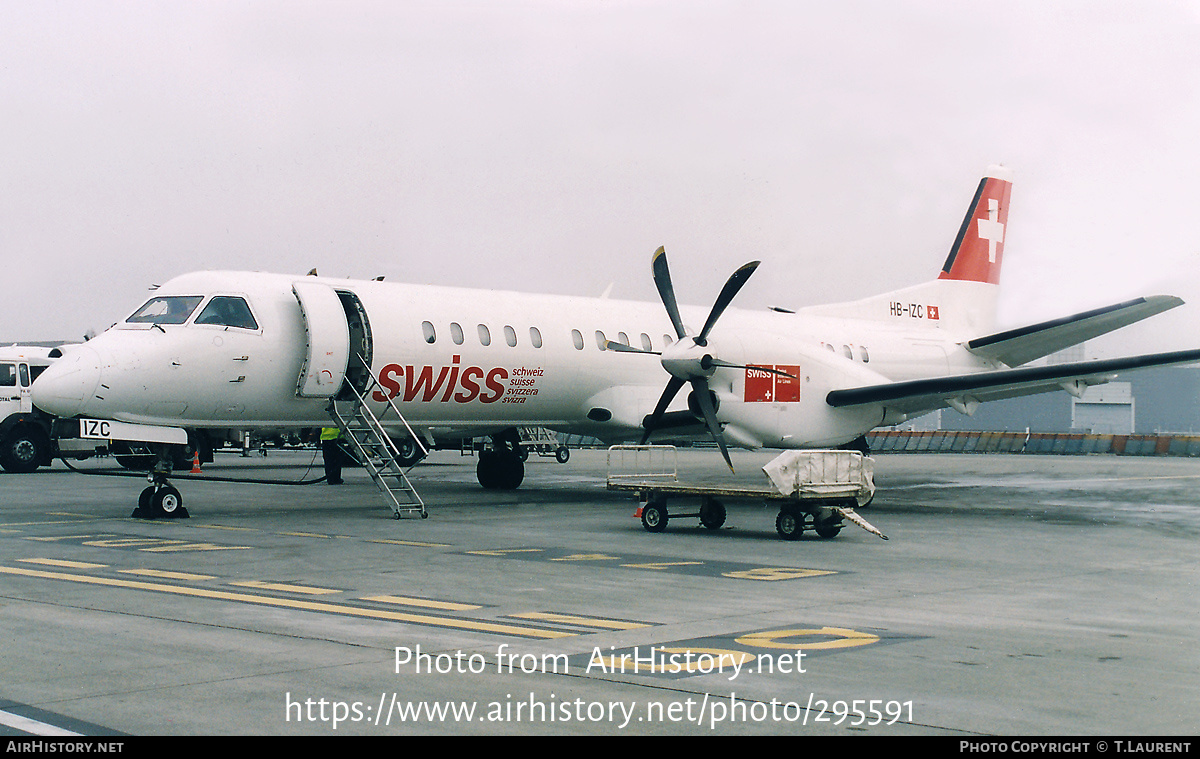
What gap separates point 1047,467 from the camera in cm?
3497

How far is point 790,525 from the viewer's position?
1472 centimetres

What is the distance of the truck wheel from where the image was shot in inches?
1194

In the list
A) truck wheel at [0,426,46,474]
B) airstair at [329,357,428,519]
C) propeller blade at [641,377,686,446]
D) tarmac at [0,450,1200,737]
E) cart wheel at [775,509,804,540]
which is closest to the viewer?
tarmac at [0,450,1200,737]

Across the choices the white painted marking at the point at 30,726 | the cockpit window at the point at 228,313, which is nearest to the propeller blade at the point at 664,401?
the cockpit window at the point at 228,313

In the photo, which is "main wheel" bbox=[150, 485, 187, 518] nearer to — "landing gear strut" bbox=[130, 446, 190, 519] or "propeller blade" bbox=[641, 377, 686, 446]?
"landing gear strut" bbox=[130, 446, 190, 519]

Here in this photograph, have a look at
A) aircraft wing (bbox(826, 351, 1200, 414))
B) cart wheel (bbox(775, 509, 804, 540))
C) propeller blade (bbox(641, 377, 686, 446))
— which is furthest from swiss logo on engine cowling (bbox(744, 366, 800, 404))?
cart wheel (bbox(775, 509, 804, 540))

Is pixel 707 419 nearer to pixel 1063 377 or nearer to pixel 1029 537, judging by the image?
pixel 1029 537

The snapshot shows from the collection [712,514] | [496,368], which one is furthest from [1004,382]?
[496,368]

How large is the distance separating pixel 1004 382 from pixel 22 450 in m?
25.1

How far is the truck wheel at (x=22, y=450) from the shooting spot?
30328mm

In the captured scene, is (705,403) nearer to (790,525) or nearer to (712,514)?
(712,514)

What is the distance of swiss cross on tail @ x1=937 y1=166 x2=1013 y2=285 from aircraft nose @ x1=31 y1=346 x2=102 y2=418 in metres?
20.0
